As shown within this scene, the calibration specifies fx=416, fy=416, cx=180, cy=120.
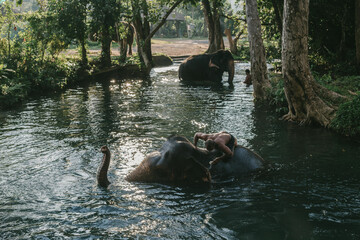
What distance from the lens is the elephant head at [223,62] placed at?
18.2 metres

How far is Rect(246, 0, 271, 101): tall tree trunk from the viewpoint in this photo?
1292cm

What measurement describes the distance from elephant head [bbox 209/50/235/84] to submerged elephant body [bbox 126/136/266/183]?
38.9 ft

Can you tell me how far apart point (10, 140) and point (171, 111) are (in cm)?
478

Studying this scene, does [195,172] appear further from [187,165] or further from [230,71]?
[230,71]

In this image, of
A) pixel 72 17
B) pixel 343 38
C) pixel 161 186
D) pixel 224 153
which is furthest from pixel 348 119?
pixel 72 17

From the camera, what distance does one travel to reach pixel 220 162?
21.5 ft

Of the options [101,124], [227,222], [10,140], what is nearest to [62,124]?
[101,124]

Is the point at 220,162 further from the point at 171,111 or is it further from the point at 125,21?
the point at 125,21

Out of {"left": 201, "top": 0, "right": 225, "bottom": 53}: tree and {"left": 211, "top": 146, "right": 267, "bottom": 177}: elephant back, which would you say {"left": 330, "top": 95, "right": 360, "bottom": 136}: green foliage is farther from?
{"left": 201, "top": 0, "right": 225, "bottom": 53}: tree

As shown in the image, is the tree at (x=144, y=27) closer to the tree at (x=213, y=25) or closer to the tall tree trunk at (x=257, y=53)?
the tree at (x=213, y=25)

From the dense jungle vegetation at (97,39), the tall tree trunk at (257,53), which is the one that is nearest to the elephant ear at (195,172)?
the dense jungle vegetation at (97,39)

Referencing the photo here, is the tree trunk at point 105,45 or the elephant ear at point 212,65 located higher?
the tree trunk at point 105,45

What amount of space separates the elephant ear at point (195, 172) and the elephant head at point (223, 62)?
12394mm

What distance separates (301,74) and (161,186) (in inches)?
223
